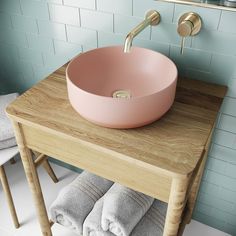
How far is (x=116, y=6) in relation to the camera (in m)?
1.10

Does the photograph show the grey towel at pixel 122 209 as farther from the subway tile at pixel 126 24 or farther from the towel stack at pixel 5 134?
the subway tile at pixel 126 24

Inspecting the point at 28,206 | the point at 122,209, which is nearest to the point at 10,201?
the point at 28,206

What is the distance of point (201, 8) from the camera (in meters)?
0.96

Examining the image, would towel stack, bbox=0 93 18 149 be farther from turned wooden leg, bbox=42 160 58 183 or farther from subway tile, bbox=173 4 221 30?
subway tile, bbox=173 4 221 30

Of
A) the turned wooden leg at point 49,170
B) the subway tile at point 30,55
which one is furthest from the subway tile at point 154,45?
the turned wooden leg at point 49,170

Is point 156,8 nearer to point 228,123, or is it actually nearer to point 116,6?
point 116,6

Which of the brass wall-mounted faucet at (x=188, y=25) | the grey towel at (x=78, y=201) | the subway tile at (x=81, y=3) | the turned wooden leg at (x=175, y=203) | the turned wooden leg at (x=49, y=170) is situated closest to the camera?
the turned wooden leg at (x=175, y=203)

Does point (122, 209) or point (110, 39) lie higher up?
point (110, 39)

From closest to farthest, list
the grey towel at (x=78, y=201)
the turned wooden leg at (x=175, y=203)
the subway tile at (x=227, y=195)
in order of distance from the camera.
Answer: the turned wooden leg at (x=175, y=203), the grey towel at (x=78, y=201), the subway tile at (x=227, y=195)

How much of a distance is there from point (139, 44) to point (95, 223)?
73cm

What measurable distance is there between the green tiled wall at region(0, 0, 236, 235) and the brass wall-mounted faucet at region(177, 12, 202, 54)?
20mm

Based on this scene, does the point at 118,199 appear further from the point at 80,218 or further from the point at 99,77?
the point at 99,77

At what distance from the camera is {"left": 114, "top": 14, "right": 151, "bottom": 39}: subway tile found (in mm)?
1100

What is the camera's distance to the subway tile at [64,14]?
121cm
